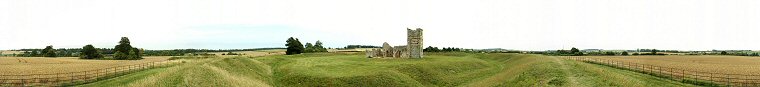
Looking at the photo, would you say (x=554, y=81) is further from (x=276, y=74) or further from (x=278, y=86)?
(x=276, y=74)

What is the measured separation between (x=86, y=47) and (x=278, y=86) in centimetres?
8832

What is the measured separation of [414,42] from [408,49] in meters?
1.72

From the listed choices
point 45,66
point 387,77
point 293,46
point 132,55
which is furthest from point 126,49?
point 387,77

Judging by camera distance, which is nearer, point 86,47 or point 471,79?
point 471,79

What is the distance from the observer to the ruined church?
269 feet

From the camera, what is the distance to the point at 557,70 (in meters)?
43.1

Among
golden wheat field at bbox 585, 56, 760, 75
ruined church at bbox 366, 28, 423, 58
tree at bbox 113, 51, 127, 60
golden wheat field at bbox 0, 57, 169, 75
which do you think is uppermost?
ruined church at bbox 366, 28, 423, 58

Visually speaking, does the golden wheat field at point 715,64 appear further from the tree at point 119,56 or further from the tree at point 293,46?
the tree at point 119,56

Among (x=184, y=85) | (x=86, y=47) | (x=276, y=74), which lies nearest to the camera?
(x=184, y=85)

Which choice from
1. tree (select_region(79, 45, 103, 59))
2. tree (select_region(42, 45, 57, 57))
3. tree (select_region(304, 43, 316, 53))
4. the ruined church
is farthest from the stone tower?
tree (select_region(42, 45, 57, 57))

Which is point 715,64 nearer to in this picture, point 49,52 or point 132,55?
point 132,55

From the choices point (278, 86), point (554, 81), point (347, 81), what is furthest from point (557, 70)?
point (278, 86)

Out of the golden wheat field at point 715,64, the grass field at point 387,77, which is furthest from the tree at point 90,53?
the golden wheat field at point 715,64

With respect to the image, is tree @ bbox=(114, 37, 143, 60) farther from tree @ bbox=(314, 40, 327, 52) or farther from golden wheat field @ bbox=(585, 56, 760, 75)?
golden wheat field @ bbox=(585, 56, 760, 75)
